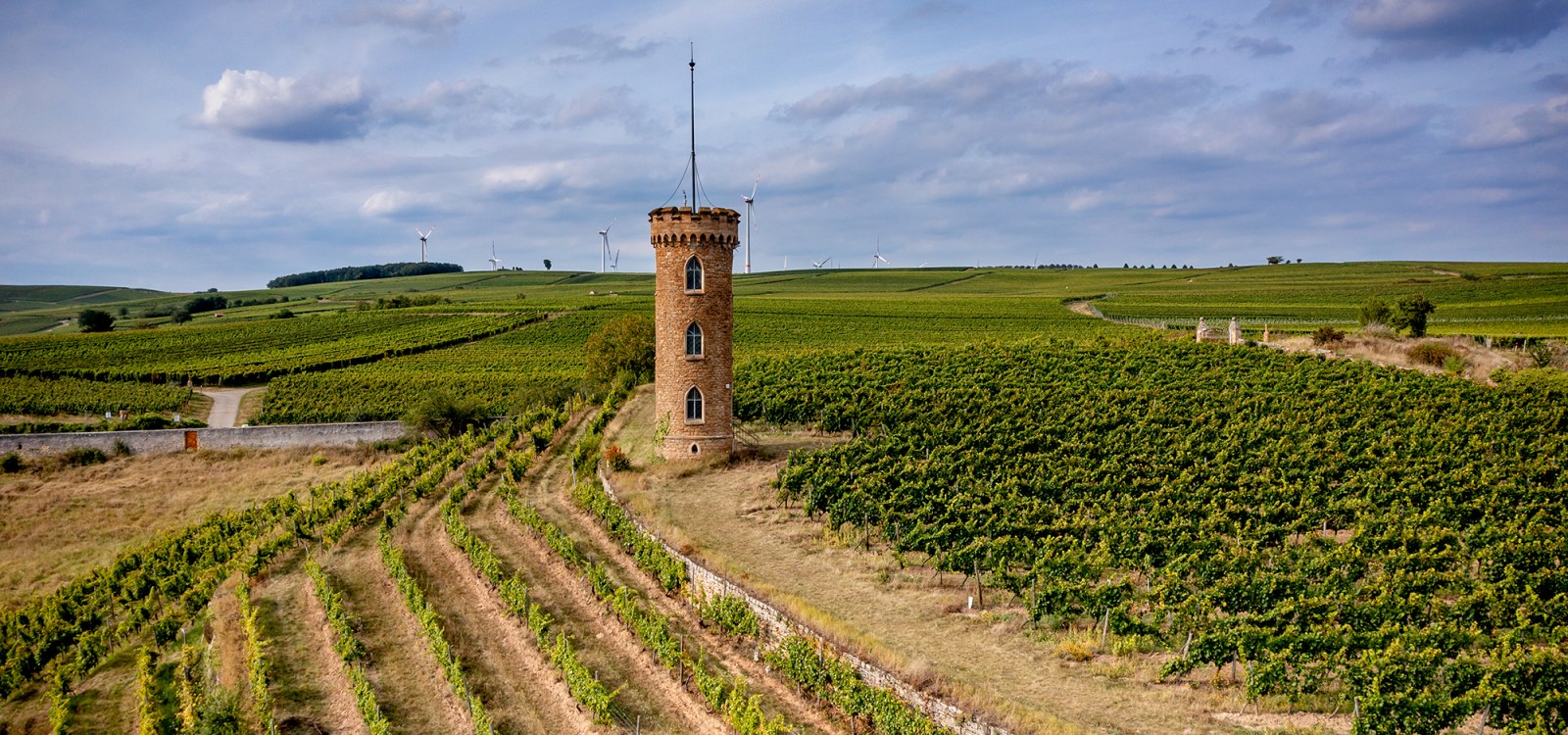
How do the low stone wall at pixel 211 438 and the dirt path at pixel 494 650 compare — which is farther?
the low stone wall at pixel 211 438

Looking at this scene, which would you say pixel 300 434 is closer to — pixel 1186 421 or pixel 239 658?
pixel 239 658

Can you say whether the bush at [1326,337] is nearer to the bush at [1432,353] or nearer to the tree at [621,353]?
the bush at [1432,353]

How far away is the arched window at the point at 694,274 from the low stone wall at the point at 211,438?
26285 millimetres

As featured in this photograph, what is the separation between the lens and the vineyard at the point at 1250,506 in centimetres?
2027

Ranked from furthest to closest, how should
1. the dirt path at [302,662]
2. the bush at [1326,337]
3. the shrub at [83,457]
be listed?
the bush at [1326,337]
the shrub at [83,457]
the dirt path at [302,662]

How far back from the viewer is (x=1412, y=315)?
72.4 m

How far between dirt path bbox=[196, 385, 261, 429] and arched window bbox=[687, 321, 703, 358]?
33484 mm

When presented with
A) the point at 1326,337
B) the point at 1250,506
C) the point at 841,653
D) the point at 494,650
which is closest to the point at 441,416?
the point at 494,650

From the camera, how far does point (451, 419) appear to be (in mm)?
56156

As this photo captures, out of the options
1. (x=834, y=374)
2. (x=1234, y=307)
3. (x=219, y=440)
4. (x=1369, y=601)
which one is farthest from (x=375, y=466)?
(x=1234, y=307)

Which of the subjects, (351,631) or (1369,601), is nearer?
(1369,601)

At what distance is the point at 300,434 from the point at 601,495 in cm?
2983

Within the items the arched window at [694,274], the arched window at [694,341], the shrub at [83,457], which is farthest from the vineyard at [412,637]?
the shrub at [83,457]

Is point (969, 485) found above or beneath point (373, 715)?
above
